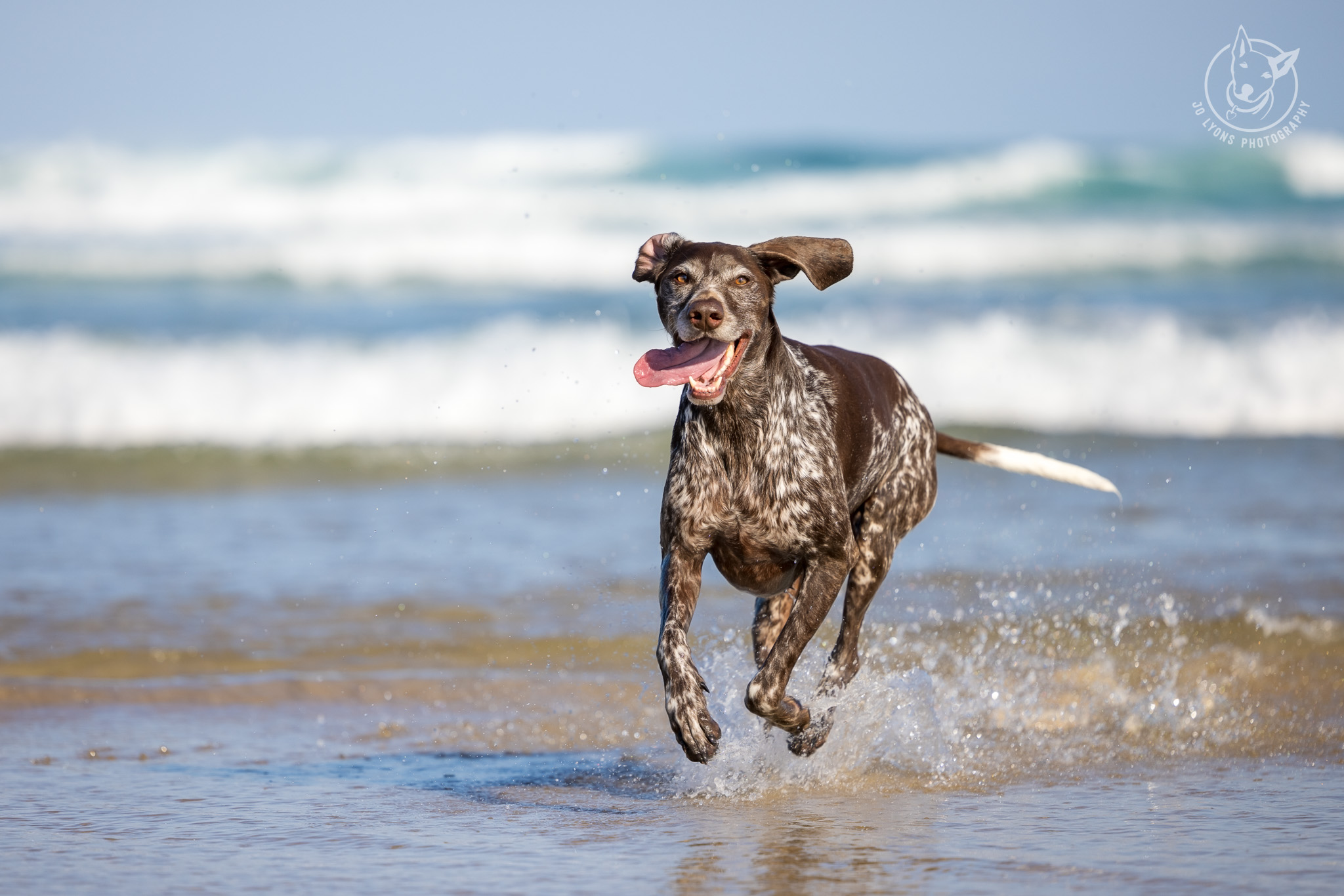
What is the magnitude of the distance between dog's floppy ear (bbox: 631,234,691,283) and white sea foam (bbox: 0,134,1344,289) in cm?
1440

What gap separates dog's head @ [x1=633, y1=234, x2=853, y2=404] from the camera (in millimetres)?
4059

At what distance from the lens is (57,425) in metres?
12.6

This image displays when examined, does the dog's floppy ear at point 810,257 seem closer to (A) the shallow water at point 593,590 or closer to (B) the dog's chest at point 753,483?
(B) the dog's chest at point 753,483

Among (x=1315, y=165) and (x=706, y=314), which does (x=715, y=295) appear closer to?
(x=706, y=314)

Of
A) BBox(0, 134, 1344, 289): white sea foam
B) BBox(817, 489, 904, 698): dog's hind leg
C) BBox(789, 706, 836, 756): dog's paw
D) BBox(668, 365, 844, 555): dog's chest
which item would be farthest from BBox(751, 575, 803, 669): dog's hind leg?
BBox(0, 134, 1344, 289): white sea foam

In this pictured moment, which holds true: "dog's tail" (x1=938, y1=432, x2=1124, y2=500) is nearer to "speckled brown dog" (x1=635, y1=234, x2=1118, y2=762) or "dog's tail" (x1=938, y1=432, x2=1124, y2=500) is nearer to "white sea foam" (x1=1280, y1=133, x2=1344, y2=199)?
"speckled brown dog" (x1=635, y1=234, x2=1118, y2=762)

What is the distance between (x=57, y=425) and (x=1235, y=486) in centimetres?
936

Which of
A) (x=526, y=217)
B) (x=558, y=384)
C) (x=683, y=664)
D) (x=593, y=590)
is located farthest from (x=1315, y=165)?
(x=683, y=664)

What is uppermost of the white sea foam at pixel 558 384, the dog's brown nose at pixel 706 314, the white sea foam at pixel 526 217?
the white sea foam at pixel 526 217

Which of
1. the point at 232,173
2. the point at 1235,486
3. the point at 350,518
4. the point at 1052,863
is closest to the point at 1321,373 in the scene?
the point at 1235,486

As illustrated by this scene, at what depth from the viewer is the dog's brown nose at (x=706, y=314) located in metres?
3.99

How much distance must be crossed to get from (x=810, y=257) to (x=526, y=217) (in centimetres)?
1771

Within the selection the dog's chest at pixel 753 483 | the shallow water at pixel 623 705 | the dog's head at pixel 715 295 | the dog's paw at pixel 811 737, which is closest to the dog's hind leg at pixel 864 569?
the shallow water at pixel 623 705

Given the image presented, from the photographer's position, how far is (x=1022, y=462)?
5.45 meters
